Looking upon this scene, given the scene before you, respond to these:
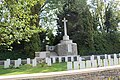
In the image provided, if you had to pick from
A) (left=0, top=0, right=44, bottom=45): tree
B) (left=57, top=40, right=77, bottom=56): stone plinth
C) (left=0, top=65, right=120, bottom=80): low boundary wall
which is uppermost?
(left=0, top=0, right=44, bottom=45): tree

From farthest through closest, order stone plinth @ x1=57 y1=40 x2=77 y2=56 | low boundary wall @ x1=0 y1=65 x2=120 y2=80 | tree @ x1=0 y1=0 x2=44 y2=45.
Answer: stone plinth @ x1=57 y1=40 x2=77 y2=56 → tree @ x1=0 y1=0 x2=44 y2=45 → low boundary wall @ x1=0 y1=65 x2=120 y2=80

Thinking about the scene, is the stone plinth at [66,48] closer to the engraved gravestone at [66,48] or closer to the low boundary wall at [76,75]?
the engraved gravestone at [66,48]

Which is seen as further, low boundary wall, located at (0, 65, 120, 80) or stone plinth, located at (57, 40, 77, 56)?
stone plinth, located at (57, 40, 77, 56)

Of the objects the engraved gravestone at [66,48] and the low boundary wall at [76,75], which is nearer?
the low boundary wall at [76,75]

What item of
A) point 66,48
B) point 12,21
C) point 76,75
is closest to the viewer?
point 76,75

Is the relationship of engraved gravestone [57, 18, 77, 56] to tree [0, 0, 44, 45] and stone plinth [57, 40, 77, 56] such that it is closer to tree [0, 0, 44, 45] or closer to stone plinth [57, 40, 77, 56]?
stone plinth [57, 40, 77, 56]

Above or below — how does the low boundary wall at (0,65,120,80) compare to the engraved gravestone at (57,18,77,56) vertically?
above

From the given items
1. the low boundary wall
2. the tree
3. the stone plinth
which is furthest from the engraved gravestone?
the low boundary wall

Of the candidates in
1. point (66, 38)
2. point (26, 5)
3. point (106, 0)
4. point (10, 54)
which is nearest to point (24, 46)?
point (10, 54)

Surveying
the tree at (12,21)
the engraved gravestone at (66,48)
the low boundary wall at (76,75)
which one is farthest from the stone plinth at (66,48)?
the low boundary wall at (76,75)

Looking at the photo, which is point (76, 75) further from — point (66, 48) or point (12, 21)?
point (66, 48)

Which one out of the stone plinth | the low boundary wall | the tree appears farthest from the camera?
the stone plinth

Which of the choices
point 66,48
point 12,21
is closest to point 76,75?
point 12,21

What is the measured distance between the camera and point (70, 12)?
23.2 metres
